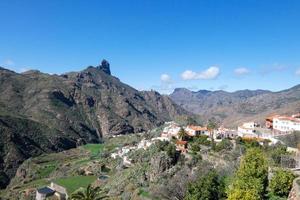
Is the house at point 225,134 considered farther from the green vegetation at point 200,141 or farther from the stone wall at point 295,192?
the stone wall at point 295,192

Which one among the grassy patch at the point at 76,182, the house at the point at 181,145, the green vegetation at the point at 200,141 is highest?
the green vegetation at the point at 200,141

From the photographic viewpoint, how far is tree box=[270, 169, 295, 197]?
31845mm

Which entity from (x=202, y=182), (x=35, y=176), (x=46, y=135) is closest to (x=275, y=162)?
(x=202, y=182)

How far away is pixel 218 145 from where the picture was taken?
62219 mm

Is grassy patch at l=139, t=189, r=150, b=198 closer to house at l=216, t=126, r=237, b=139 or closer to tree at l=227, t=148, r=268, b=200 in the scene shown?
tree at l=227, t=148, r=268, b=200

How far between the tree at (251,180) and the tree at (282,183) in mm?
1012

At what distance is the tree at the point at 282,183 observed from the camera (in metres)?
31.8

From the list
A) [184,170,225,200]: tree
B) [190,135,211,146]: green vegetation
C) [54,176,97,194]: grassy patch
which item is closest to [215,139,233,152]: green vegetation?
[190,135,211,146]: green vegetation

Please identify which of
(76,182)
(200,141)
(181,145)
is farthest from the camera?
(76,182)

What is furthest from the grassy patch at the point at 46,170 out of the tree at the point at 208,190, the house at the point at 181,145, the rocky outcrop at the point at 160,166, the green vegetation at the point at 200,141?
the tree at the point at 208,190

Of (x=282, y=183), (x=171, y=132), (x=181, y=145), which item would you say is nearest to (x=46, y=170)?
(x=171, y=132)

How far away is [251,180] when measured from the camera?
3300 cm

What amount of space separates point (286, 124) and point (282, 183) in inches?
1797

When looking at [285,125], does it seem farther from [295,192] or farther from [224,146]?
[295,192]
